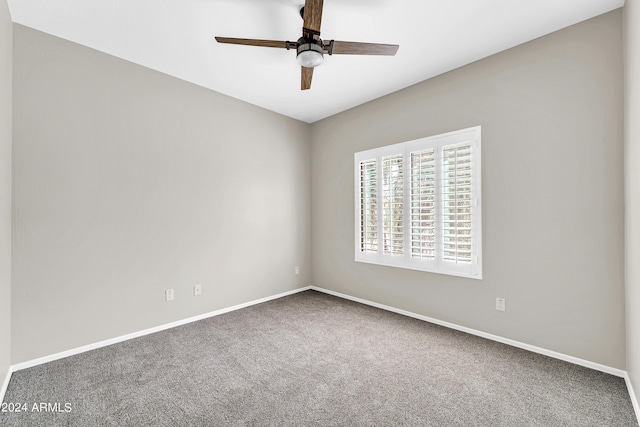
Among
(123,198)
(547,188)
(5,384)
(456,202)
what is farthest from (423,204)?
(5,384)

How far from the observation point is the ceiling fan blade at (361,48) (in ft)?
6.94

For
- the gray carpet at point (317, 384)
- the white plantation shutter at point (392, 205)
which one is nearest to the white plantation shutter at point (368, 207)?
the white plantation shutter at point (392, 205)

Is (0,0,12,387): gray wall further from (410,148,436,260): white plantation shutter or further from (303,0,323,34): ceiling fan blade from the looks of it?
(410,148,436,260): white plantation shutter

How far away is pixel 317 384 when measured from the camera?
6.68ft

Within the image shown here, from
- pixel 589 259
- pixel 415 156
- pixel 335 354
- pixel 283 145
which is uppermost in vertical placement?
pixel 283 145

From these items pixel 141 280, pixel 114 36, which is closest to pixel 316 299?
pixel 141 280

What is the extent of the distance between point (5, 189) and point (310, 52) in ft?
7.89

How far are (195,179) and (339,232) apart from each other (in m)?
2.07

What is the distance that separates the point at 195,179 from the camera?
329 cm

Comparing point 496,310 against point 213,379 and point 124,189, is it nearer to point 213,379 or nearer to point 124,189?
point 213,379

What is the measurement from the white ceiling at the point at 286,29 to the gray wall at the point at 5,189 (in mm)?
303

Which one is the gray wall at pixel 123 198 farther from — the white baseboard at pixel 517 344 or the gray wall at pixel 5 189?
the white baseboard at pixel 517 344

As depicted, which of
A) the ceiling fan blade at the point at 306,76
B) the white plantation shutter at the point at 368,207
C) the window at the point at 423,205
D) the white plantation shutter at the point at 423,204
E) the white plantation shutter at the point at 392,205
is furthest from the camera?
the white plantation shutter at the point at 368,207

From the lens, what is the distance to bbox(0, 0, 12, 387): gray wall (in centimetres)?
193
